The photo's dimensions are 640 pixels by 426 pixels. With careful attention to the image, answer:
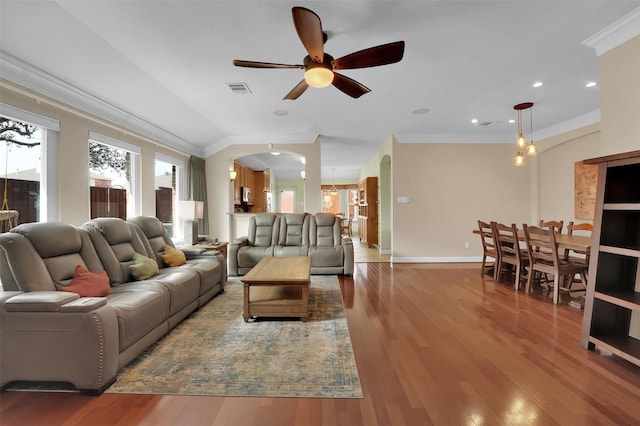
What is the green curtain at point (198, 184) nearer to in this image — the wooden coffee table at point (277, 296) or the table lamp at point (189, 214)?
the table lamp at point (189, 214)

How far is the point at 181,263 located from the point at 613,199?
171 inches

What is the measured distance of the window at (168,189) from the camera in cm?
508

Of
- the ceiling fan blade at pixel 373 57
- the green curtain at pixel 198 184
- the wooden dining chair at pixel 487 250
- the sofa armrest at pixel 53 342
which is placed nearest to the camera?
the sofa armrest at pixel 53 342

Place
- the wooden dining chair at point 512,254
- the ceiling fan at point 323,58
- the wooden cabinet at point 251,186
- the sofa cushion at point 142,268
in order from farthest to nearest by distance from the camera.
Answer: the wooden cabinet at point 251,186, the wooden dining chair at point 512,254, the sofa cushion at point 142,268, the ceiling fan at point 323,58

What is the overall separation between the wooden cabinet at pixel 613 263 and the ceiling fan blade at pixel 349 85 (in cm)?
202

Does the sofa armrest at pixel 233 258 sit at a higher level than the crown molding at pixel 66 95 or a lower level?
lower

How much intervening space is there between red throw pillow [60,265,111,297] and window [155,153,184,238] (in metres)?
2.87

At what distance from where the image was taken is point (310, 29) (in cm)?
191

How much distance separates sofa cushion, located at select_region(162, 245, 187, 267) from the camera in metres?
3.38

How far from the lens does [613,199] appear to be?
2.20 m

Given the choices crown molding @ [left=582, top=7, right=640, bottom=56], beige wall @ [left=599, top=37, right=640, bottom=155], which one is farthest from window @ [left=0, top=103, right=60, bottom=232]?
crown molding @ [left=582, top=7, right=640, bottom=56]

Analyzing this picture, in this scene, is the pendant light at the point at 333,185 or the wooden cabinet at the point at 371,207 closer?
the wooden cabinet at the point at 371,207

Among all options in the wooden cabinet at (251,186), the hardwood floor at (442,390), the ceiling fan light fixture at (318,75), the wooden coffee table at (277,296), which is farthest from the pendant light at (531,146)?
the wooden cabinet at (251,186)

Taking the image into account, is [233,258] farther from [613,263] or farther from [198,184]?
[613,263]
